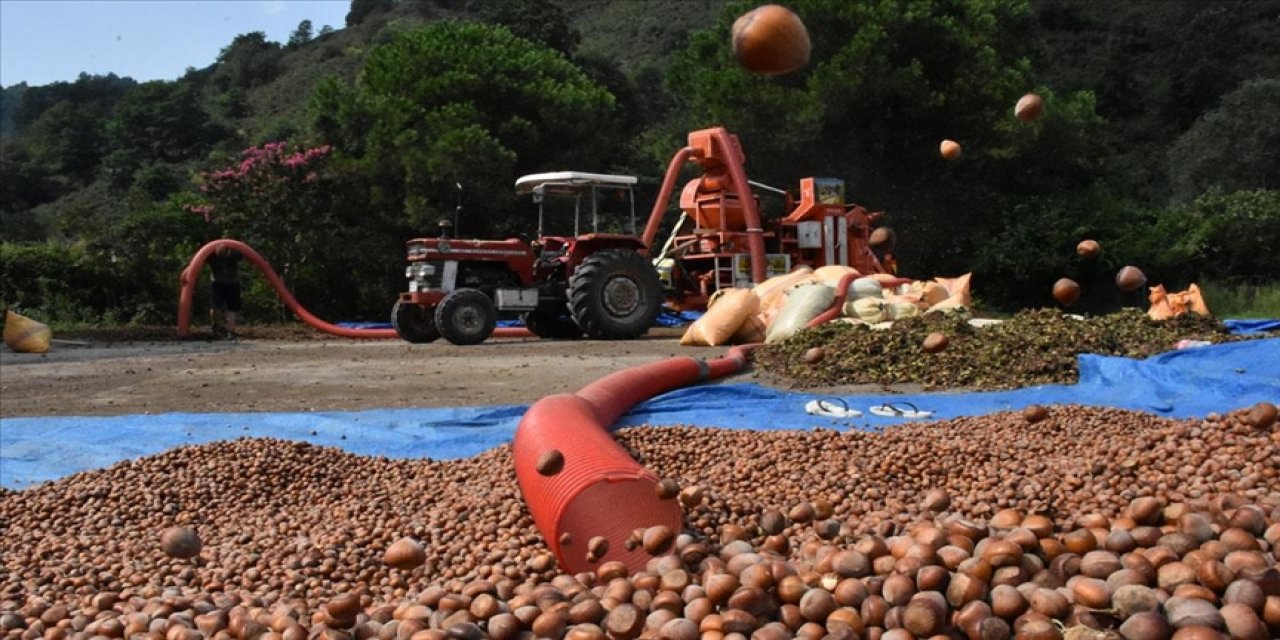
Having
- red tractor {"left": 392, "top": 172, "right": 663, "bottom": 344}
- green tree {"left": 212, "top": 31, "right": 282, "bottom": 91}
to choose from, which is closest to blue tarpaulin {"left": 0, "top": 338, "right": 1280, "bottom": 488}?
Result: red tractor {"left": 392, "top": 172, "right": 663, "bottom": 344}

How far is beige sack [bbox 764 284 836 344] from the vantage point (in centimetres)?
868

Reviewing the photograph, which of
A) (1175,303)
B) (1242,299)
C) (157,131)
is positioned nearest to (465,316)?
(1175,303)

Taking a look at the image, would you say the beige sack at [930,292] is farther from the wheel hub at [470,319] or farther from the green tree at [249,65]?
the green tree at [249,65]

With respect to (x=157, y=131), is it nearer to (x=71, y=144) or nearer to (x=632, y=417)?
(x=71, y=144)

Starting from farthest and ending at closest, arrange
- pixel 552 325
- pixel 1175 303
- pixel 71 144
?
pixel 71 144 < pixel 552 325 < pixel 1175 303

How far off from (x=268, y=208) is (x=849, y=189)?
29.1ft

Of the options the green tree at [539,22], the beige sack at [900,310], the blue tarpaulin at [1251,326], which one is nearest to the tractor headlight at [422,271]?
the beige sack at [900,310]

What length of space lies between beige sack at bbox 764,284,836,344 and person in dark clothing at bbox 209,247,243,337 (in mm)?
6541

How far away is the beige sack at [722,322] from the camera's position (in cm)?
941

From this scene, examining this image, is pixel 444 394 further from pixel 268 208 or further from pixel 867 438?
pixel 268 208

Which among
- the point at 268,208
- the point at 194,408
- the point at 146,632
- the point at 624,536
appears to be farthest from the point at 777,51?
the point at 268,208

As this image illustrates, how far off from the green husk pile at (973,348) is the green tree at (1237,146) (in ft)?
48.0

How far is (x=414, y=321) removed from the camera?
11305mm

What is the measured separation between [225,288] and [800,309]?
701 centimetres
